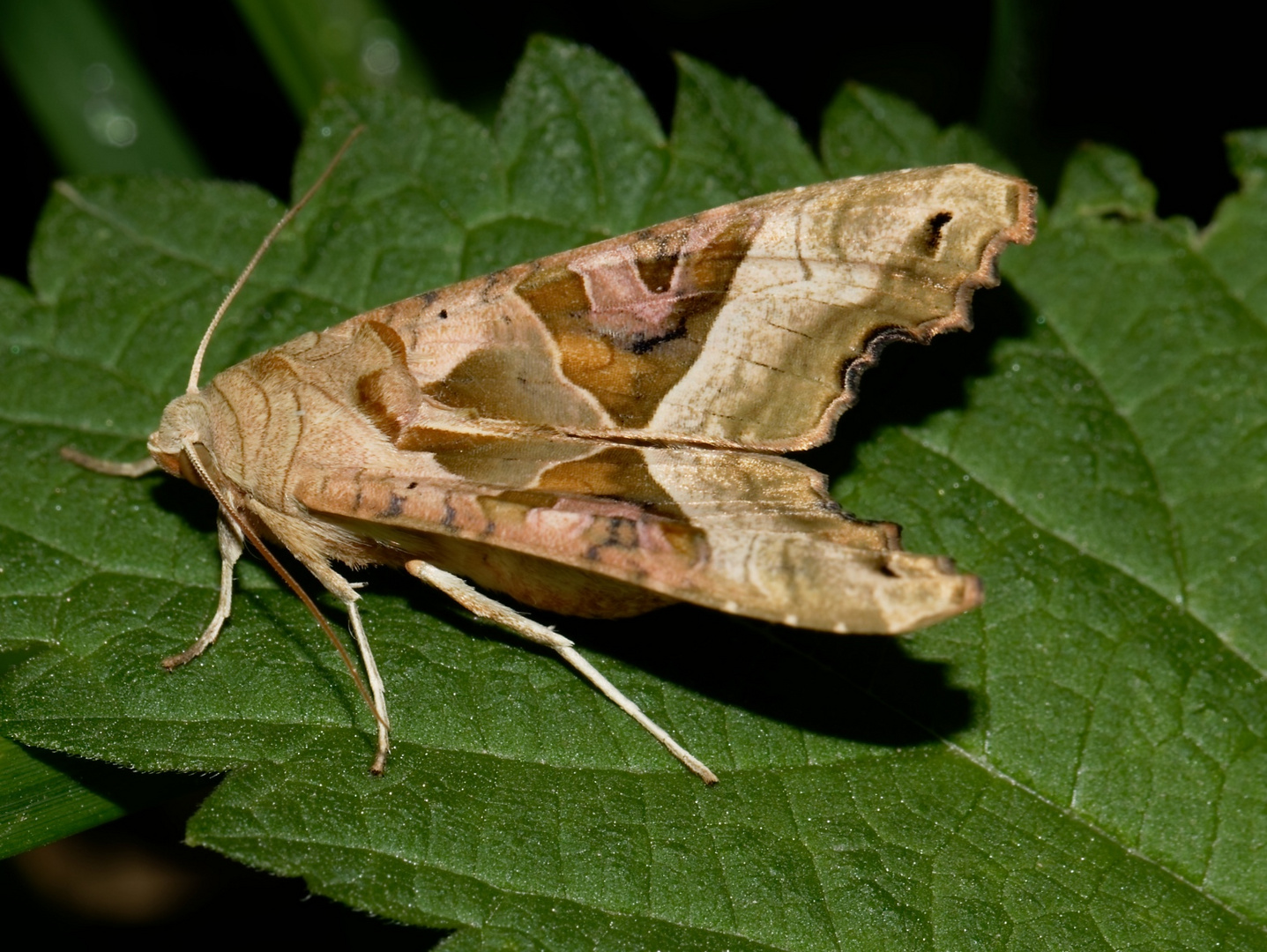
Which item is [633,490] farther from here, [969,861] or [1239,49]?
[1239,49]

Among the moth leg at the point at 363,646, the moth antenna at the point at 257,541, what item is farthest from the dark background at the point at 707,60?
the moth leg at the point at 363,646

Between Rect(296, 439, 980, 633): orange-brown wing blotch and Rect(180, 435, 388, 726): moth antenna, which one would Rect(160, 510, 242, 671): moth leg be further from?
Rect(296, 439, 980, 633): orange-brown wing blotch

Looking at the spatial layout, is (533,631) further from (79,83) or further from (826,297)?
(79,83)

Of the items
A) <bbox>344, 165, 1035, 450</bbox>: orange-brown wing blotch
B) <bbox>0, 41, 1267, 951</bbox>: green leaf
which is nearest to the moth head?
<bbox>0, 41, 1267, 951</bbox>: green leaf

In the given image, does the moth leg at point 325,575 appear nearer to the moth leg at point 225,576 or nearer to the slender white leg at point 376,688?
the slender white leg at point 376,688

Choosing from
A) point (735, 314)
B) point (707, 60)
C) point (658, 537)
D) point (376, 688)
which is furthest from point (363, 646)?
point (707, 60)

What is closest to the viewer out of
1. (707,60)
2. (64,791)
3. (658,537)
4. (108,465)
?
(658,537)
